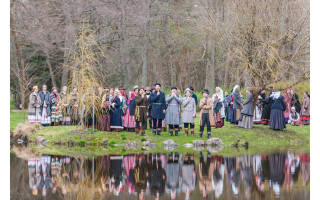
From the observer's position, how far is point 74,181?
34.0 feet

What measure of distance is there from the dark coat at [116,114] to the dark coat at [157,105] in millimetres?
1809

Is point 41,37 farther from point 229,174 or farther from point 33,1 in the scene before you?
point 229,174

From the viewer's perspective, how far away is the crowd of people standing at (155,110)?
18.7m

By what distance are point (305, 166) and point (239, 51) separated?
8.69 m

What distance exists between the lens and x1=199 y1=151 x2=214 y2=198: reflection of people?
9391mm

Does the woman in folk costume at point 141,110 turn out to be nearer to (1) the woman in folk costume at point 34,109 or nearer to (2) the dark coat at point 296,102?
(1) the woman in folk costume at point 34,109

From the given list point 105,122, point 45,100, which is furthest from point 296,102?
point 45,100

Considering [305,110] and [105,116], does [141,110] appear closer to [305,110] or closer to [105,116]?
[105,116]

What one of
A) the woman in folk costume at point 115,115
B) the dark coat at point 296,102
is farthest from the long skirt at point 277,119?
the woman in folk costume at point 115,115

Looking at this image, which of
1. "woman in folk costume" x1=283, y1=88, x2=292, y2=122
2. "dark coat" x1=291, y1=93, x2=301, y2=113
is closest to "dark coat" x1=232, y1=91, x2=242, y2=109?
"woman in folk costume" x1=283, y1=88, x2=292, y2=122

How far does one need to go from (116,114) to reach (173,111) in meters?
2.61

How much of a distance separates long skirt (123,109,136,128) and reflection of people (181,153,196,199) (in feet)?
20.5

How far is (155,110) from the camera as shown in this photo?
61.2 ft

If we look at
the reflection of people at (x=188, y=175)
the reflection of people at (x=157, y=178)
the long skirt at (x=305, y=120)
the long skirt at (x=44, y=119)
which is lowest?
the reflection of people at (x=188, y=175)
